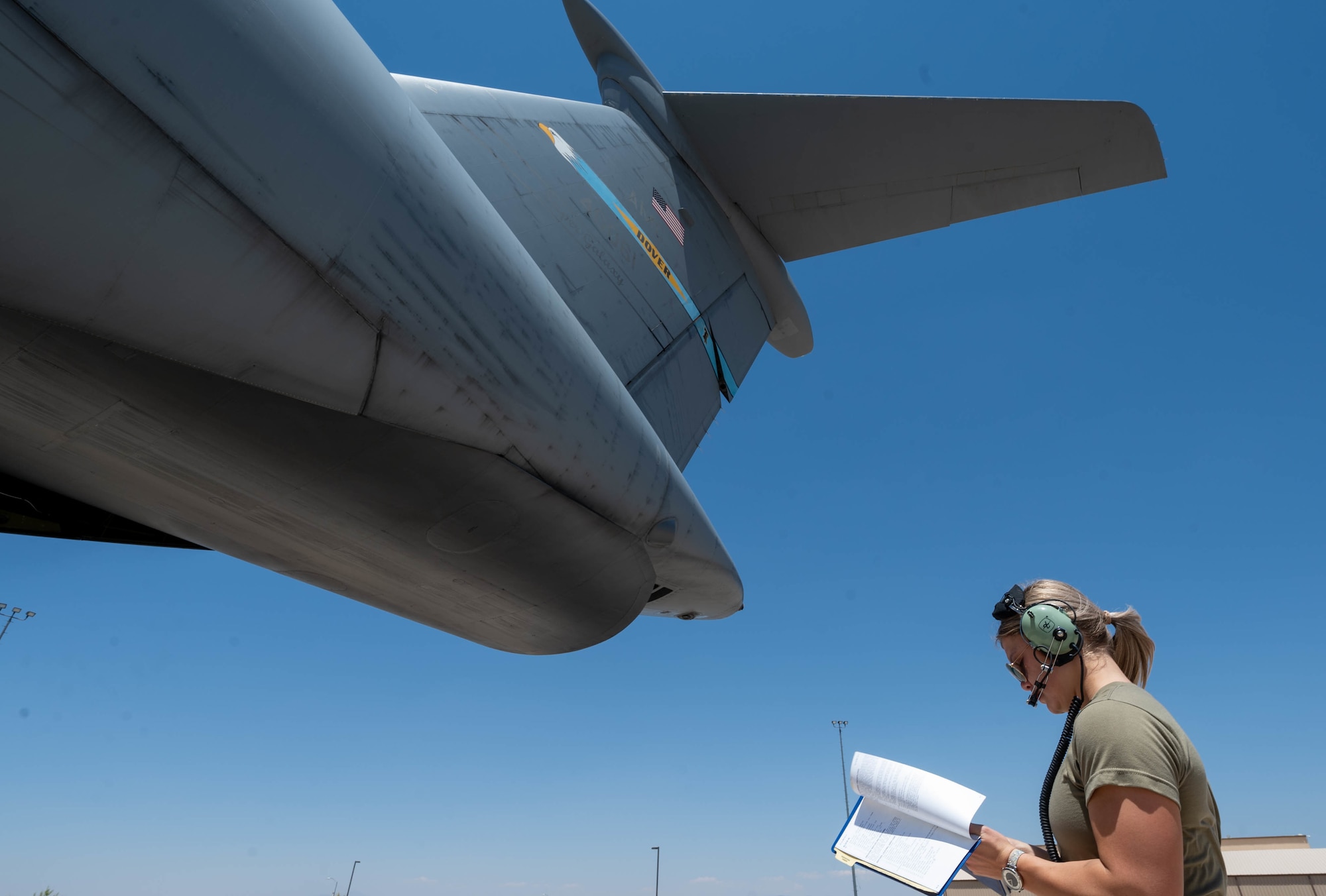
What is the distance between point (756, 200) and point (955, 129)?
4.89 ft

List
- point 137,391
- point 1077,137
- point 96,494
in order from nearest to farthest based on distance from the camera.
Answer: point 137,391
point 96,494
point 1077,137

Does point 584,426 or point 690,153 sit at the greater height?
point 690,153

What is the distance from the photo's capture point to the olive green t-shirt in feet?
4.38

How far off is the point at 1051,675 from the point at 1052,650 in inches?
2.7

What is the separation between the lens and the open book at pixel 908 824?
156 cm

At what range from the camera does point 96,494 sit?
2.73 meters

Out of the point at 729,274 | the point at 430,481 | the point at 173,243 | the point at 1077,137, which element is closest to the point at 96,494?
the point at 430,481

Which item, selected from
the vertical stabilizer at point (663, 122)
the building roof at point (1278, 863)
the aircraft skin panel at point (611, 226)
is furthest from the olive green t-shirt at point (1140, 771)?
the building roof at point (1278, 863)

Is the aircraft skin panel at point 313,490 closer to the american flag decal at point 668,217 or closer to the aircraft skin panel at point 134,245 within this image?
the aircraft skin panel at point 134,245

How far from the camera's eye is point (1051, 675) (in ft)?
5.41

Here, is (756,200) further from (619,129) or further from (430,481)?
(430,481)

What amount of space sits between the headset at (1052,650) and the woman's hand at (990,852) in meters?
0.08

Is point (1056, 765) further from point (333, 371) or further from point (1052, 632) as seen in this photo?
point (333, 371)

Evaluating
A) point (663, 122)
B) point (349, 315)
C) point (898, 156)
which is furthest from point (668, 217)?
point (349, 315)
